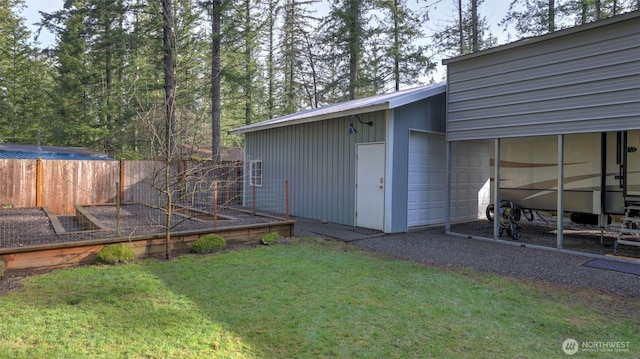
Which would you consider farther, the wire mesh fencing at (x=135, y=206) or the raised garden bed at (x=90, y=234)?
the wire mesh fencing at (x=135, y=206)

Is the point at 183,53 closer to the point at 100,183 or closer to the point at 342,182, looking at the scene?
the point at 100,183

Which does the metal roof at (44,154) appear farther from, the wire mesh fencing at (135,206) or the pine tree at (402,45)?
the pine tree at (402,45)

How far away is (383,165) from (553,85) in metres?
3.24

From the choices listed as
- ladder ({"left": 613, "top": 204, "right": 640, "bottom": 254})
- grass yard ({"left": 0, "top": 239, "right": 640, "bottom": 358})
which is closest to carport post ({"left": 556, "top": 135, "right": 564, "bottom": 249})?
ladder ({"left": 613, "top": 204, "right": 640, "bottom": 254})

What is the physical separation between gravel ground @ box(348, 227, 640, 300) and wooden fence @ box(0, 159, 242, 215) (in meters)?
4.49

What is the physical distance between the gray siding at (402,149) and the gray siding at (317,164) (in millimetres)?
348

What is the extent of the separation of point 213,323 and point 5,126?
78.8ft

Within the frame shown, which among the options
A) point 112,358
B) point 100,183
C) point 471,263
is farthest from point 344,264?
point 100,183

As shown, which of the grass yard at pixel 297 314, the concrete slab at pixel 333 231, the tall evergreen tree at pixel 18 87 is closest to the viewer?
the grass yard at pixel 297 314

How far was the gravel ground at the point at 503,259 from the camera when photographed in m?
4.69

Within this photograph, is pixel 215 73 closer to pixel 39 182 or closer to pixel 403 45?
pixel 39 182

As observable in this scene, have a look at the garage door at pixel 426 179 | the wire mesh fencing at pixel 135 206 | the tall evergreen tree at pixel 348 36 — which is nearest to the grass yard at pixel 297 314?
the wire mesh fencing at pixel 135 206

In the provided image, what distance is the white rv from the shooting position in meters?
6.74

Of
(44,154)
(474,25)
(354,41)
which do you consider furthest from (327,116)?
(474,25)
